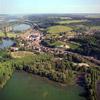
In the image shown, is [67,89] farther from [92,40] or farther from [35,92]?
[92,40]

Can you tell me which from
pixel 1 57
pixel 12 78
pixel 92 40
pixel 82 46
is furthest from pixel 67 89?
pixel 92 40

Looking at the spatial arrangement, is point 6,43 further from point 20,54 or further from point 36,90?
point 36,90

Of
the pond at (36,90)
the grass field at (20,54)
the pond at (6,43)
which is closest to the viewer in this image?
the pond at (36,90)

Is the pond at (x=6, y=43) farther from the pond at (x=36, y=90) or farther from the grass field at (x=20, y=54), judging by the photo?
the pond at (x=36, y=90)

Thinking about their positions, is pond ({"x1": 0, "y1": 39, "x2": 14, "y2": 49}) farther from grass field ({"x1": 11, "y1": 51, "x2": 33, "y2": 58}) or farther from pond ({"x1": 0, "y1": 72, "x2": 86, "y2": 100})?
pond ({"x1": 0, "y1": 72, "x2": 86, "y2": 100})

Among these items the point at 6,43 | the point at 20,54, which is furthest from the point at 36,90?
the point at 6,43

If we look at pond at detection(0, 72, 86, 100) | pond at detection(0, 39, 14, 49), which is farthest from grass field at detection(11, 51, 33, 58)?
pond at detection(0, 72, 86, 100)

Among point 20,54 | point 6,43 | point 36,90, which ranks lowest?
point 6,43

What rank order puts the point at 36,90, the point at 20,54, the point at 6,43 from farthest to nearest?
1. the point at 6,43
2. the point at 20,54
3. the point at 36,90

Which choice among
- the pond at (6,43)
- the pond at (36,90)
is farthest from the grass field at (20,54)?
Answer: the pond at (36,90)
